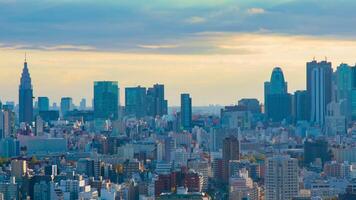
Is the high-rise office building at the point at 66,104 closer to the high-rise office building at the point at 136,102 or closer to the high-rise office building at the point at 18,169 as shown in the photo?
the high-rise office building at the point at 136,102

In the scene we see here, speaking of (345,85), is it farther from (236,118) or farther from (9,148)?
(9,148)

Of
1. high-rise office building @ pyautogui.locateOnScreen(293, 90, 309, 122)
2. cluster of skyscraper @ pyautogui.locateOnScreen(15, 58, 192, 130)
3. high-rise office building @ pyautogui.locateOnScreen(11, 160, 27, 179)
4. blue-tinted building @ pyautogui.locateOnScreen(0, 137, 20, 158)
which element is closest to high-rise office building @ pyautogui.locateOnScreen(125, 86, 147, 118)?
cluster of skyscraper @ pyautogui.locateOnScreen(15, 58, 192, 130)

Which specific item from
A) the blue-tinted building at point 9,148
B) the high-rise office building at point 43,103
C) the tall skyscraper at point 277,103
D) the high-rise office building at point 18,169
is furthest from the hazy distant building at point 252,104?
the high-rise office building at point 18,169

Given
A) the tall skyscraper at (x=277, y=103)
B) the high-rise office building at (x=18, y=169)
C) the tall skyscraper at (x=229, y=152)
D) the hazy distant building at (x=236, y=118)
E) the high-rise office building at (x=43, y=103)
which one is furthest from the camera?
the high-rise office building at (x=43, y=103)

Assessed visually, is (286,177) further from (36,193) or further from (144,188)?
(36,193)

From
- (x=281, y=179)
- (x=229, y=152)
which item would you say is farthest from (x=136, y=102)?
(x=281, y=179)

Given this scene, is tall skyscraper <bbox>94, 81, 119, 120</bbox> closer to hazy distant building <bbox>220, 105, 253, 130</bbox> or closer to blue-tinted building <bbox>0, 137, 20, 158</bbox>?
hazy distant building <bbox>220, 105, 253, 130</bbox>
